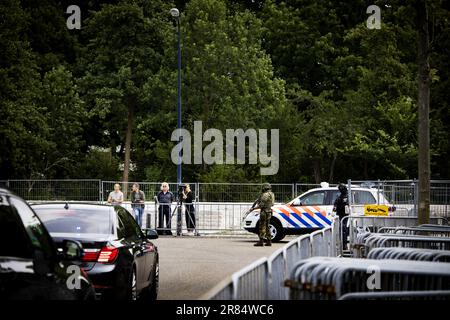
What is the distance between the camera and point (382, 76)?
21156 millimetres

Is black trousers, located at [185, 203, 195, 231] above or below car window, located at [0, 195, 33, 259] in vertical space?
below

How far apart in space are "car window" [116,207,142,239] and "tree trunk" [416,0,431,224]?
736 cm

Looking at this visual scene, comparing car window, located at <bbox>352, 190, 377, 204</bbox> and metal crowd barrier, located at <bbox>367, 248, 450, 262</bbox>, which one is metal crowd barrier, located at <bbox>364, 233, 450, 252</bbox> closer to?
metal crowd barrier, located at <bbox>367, 248, 450, 262</bbox>

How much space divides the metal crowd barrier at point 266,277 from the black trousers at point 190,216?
19.8 m

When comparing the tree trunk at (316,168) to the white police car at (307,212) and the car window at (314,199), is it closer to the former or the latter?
the car window at (314,199)

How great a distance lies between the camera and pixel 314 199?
1114 inches

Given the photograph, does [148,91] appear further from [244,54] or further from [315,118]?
[315,118]

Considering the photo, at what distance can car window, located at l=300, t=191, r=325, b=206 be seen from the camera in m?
28.2

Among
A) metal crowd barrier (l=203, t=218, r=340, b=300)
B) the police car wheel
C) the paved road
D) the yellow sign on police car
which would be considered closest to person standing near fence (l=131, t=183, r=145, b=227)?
the paved road

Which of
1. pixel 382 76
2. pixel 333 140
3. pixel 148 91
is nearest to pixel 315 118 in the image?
pixel 333 140

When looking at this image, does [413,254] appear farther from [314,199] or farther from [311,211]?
[314,199]

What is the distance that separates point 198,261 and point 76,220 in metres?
8.66

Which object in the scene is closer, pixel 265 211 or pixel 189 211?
pixel 265 211

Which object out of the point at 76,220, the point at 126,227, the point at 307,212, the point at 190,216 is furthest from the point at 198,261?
the point at 190,216
